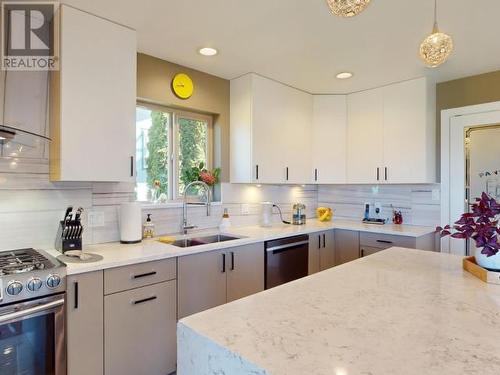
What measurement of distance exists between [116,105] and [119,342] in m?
1.47

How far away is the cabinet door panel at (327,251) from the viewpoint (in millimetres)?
3268

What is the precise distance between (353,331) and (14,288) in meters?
1.48

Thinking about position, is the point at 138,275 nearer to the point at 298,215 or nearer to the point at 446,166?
the point at 298,215

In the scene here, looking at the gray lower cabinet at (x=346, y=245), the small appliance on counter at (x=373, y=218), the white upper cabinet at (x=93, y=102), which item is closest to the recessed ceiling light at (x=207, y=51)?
the white upper cabinet at (x=93, y=102)

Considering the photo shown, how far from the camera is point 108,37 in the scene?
2072mm

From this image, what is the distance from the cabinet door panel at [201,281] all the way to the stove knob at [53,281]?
701 mm

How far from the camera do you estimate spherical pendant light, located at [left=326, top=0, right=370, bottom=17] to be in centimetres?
120

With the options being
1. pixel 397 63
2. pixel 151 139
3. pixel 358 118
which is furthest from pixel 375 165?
pixel 151 139

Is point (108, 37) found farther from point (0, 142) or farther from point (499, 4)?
point (499, 4)

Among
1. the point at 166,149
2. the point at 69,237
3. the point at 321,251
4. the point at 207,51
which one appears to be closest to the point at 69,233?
the point at 69,237

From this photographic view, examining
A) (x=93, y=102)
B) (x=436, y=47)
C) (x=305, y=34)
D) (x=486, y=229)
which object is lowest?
(x=486, y=229)

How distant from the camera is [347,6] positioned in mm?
1214

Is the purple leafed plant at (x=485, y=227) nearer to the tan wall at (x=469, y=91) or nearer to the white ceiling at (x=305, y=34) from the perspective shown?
the white ceiling at (x=305, y=34)

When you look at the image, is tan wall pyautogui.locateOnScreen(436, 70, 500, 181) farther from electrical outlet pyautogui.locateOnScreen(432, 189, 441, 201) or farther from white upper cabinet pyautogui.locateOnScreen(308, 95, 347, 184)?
white upper cabinet pyautogui.locateOnScreen(308, 95, 347, 184)
